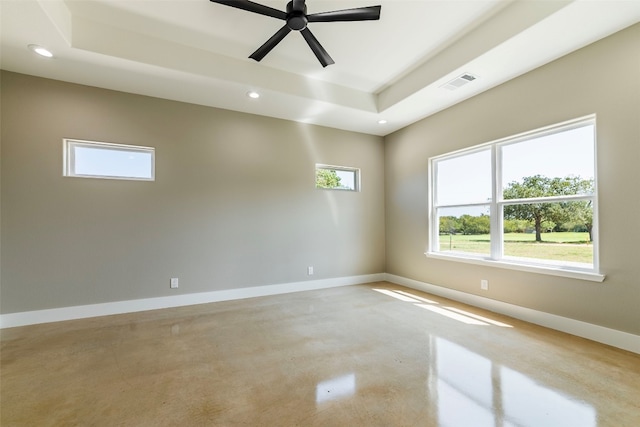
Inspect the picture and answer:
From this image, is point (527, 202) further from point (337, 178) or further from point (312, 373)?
point (312, 373)

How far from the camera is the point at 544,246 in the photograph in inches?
120

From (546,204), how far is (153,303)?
4994mm

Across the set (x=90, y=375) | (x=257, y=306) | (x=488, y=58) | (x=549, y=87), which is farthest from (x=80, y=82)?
(x=549, y=87)

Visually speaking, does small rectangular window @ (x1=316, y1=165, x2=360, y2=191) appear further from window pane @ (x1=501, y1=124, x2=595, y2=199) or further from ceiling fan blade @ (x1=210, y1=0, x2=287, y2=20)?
ceiling fan blade @ (x1=210, y1=0, x2=287, y2=20)

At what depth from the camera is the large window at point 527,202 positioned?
275 cm

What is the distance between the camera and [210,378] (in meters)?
2.03

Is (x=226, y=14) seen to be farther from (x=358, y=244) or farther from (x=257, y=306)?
(x=358, y=244)

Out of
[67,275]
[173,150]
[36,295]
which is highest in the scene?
[173,150]

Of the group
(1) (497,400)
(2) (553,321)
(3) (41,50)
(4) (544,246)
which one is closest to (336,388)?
(1) (497,400)

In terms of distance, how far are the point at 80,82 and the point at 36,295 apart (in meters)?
2.58

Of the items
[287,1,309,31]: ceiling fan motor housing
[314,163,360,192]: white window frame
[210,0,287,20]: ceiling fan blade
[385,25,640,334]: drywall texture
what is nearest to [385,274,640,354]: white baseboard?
[385,25,640,334]: drywall texture

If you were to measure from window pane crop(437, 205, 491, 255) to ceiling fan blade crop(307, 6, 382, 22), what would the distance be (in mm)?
2785

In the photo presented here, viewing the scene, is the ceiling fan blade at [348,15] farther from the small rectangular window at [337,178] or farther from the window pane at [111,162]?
the window pane at [111,162]

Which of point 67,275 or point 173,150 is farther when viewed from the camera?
point 173,150
